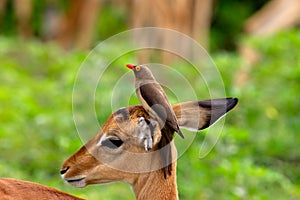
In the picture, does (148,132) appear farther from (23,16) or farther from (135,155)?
(23,16)

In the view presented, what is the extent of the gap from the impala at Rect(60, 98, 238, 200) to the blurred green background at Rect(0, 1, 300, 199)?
2271mm

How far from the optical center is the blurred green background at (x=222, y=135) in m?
7.21

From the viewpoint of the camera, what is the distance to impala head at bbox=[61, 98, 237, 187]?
15.1ft

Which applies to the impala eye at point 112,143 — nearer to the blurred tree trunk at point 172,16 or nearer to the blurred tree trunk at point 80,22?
the blurred tree trunk at point 172,16

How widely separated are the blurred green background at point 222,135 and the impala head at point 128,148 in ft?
7.50

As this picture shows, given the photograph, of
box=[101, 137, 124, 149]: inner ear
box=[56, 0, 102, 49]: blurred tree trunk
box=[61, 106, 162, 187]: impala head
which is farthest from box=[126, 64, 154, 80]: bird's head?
box=[56, 0, 102, 49]: blurred tree trunk

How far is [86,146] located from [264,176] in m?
2.54

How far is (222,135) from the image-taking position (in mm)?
7242

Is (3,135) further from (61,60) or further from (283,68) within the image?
(61,60)

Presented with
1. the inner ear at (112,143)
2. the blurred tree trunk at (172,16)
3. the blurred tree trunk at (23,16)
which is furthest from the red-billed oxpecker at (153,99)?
the blurred tree trunk at (23,16)

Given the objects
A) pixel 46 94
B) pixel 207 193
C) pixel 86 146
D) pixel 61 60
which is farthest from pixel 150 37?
pixel 86 146

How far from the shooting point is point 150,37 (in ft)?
49.1

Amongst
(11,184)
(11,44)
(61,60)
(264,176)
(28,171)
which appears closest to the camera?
(11,184)

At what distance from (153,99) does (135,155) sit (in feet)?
1.12
